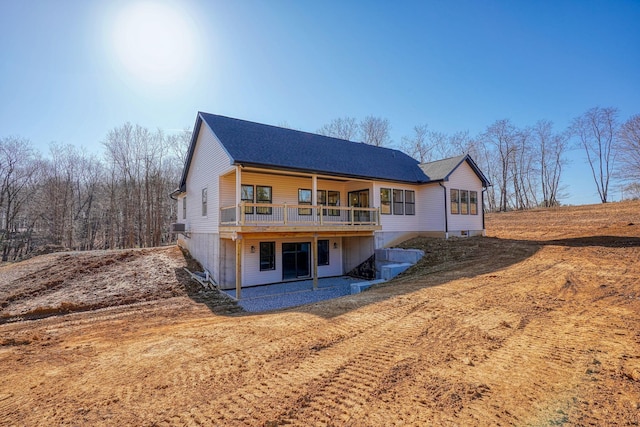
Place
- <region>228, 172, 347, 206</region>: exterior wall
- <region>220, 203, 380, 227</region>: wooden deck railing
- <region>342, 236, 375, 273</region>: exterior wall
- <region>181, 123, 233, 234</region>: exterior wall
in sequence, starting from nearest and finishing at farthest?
1. <region>220, 203, 380, 227</region>: wooden deck railing
2. <region>181, 123, 233, 234</region>: exterior wall
3. <region>228, 172, 347, 206</region>: exterior wall
4. <region>342, 236, 375, 273</region>: exterior wall

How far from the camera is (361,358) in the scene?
4.34 m

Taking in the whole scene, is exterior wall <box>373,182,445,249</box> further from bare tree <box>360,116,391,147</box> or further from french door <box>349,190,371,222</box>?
bare tree <box>360,116,391,147</box>

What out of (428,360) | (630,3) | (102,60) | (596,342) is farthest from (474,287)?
(102,60)

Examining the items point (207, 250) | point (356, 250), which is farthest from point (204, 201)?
point (356, 250)

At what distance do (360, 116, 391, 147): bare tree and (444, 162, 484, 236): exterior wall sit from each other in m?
17.8

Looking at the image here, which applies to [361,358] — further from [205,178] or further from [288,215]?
[205,178]

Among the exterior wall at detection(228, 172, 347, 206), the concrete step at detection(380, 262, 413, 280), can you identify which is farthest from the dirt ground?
the exterior wall at detection(228, 172, 347, 206)

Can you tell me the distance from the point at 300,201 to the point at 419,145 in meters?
27.9

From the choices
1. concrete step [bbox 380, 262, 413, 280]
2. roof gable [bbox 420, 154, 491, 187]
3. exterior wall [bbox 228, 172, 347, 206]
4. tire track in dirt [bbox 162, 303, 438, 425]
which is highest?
roof gable [bbox 420, 154, 491, 187]

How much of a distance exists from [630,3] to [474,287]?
10.6 meters

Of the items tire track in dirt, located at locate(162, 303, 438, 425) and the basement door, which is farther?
the basement door

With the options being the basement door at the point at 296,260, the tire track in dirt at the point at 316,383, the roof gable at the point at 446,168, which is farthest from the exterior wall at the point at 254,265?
the roof gable at the point at 446,168

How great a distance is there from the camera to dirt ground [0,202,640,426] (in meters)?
3.12

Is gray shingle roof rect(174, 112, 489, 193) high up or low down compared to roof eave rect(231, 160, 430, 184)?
up
